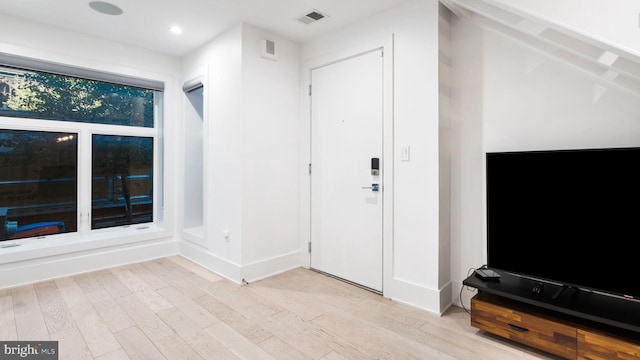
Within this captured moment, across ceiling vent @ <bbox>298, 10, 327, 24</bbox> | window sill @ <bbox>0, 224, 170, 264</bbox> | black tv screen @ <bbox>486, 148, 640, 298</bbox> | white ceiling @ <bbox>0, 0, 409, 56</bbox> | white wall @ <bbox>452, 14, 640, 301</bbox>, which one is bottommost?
window sill @ <bbox>0, 224, 170, 264</bbox>

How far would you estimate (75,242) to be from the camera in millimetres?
3502

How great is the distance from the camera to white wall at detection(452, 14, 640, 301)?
2029mm

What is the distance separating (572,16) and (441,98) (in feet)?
2.95

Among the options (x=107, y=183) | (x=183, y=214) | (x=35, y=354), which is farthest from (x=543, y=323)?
(x=107, y=183)

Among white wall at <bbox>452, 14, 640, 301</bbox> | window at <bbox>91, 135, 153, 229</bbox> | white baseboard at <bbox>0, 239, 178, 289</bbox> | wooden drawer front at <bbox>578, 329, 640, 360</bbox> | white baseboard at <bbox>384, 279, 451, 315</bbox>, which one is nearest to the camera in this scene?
wooden drawer front at <bbox>578, 329, 640, 360</bbox>

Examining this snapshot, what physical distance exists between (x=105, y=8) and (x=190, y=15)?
28.9 inches

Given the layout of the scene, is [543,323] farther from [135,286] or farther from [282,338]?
[135,286]

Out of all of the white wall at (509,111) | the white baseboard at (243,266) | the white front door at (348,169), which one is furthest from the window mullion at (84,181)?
the white wall at (509,111)

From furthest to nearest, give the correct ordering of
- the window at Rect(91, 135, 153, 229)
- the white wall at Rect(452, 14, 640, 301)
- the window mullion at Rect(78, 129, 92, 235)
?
the window at Rect(91, 135, 153, 229) < the window mullion at Rect(78, 129, 92, 235) < the white wall at Rect(452, 14, 640, 301)

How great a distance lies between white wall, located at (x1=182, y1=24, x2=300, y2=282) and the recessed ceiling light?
0.94m

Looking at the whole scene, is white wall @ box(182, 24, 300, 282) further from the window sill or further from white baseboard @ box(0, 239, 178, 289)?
the window sill

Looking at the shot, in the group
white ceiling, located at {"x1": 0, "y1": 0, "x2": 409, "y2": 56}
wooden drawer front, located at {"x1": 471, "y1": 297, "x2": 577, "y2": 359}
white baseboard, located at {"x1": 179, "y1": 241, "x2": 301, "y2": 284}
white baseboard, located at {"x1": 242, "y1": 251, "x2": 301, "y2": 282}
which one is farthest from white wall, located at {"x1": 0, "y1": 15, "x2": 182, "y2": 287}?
wooden drawer front, located at {"x1": 471, "y1": 297, "x2": 577, "y2": 359}

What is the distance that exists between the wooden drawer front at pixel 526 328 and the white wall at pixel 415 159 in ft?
1.27

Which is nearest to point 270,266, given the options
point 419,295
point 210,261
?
point 210,261
